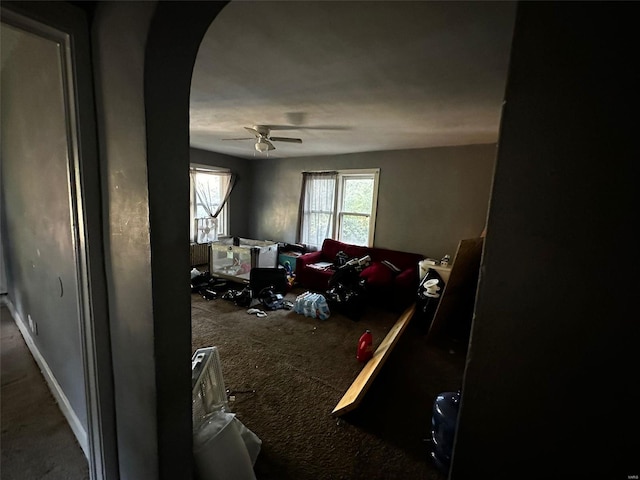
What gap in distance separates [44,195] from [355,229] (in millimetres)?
4037

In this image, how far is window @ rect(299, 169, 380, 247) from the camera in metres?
4.71

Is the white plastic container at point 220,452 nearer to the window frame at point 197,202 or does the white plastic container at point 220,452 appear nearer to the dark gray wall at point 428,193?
the dark gray wall at point 428,193

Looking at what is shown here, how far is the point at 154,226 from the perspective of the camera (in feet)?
2.74

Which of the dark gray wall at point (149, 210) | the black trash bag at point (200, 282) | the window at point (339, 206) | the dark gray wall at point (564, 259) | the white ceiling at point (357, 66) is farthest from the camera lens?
the window at point (339, 206)

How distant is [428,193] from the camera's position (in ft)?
13.5

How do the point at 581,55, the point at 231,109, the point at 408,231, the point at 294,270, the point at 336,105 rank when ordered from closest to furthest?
the point at 581,55 < the point at 336,105 < the point at 231,109 < the point at 408,231 < the point at 294,270

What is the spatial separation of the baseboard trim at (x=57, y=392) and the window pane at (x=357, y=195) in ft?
13.6

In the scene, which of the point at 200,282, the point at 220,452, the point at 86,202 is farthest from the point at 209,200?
the point at 220,452

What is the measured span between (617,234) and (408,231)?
414cm

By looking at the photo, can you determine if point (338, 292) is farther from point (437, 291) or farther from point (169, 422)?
point (169, 422)

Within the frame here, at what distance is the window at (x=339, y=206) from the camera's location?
4711 millimetres

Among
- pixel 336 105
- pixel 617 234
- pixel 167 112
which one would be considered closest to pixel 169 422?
pixel 167 112

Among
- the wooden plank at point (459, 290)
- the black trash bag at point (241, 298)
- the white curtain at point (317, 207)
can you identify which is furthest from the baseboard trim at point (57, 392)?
the white curtain at point (317, 207)

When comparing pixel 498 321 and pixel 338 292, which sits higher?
pixel 498 321
